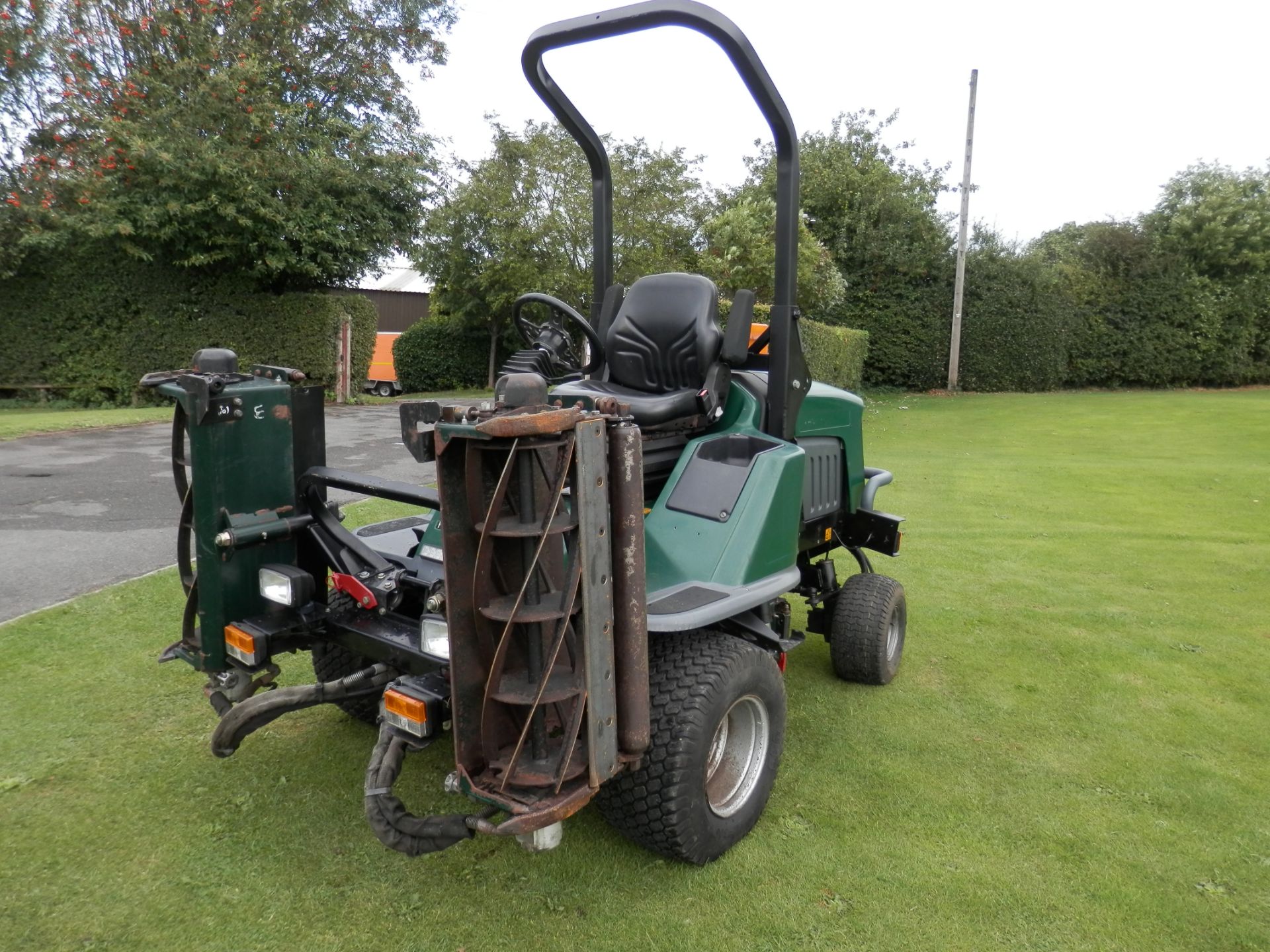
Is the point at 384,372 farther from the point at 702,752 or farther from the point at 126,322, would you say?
the point at 702,752

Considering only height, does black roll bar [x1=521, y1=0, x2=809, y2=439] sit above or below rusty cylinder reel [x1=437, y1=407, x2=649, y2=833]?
above

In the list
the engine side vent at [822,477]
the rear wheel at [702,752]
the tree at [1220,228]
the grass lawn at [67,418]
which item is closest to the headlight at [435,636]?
the rear wheel at [702,752]

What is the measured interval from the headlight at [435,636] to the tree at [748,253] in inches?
501

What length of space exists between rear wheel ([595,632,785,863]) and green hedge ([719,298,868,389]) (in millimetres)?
12538

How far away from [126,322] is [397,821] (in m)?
15.3

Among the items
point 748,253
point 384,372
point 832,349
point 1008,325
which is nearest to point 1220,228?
point 1008,325

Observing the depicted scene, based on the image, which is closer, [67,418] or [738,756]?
[738,756]

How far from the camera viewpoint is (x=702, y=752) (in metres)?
2.44

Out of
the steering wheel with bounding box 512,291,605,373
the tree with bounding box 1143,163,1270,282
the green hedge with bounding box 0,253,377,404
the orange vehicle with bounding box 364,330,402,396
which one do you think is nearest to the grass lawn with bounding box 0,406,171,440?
the green hedge with bounding box 0,253,377,404

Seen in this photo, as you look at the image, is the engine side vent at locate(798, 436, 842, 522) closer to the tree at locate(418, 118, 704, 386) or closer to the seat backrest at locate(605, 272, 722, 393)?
the seat backrest at locate(605, 272, 722, 393)

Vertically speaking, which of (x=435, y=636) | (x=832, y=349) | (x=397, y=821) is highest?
(x=832, y=349)

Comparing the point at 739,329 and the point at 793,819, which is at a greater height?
the point at 739,329

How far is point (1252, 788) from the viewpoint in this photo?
3.23 meters

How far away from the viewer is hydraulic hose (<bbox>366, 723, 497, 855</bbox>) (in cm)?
216
